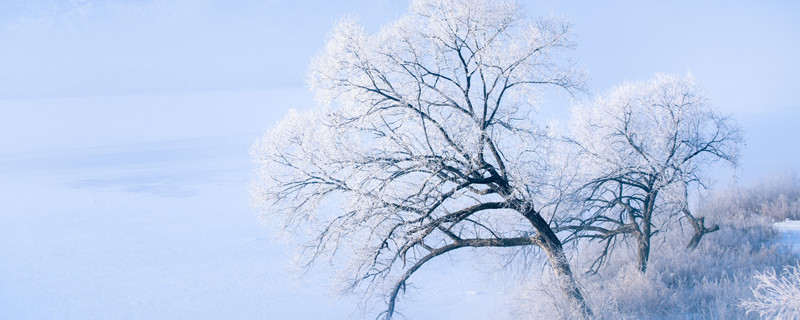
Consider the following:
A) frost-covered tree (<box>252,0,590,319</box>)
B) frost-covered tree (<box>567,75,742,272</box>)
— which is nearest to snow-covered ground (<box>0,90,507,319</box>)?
frost-covered tree (<box>252,0,590,319</box>)

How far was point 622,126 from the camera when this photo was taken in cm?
1205

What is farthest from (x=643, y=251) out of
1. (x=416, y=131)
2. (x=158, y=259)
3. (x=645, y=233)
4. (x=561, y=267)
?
(x=158, y=259)

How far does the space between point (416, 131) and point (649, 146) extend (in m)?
4.97

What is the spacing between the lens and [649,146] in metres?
11.7

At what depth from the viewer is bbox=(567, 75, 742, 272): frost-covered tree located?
37.2ft

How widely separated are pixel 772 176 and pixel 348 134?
19.7m

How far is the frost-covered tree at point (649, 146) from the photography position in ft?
37.2

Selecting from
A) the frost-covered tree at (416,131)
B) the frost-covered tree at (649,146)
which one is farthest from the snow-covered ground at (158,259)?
the frost-covered tree at (649,146)

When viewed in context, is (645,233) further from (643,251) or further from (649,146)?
(649,146)

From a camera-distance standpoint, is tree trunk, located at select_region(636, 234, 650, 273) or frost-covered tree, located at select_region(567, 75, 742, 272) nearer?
frost-covered tree, located at select_region(567, 75, 742, 272)

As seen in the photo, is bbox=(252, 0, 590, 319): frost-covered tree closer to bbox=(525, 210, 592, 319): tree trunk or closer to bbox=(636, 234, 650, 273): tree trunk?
bbox=(525, 210, 592, 319): tree trunk

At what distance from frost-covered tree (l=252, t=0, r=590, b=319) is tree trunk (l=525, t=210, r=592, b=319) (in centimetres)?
2

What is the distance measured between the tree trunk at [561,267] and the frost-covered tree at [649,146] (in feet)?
4.73

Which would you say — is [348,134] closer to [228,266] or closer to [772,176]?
[228,266]
